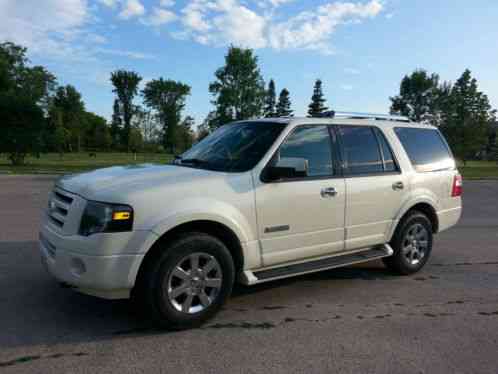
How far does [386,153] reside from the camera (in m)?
4.99

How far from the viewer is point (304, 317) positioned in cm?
386

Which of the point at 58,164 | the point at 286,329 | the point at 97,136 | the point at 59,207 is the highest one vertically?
the point at 97,136

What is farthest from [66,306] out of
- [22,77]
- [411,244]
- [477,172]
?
[22,77]

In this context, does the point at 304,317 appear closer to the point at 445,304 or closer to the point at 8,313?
the point at 445,304

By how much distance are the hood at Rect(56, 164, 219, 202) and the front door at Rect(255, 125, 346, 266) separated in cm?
66

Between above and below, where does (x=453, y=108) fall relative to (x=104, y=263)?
above

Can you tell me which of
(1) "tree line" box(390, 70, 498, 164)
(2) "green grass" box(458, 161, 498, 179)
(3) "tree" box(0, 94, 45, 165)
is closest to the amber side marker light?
(2) "green grass" box(458, 161, 498, 179)

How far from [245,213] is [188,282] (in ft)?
2.61

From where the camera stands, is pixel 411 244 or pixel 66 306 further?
pixel 411 244

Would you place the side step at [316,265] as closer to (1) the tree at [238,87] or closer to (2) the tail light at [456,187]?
(2) the tail light at [456,187]

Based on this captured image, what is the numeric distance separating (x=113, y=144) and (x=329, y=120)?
316ft

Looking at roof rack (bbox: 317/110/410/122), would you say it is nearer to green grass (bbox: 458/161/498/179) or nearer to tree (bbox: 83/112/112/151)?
green grass (bbox: 458/161/498/179)

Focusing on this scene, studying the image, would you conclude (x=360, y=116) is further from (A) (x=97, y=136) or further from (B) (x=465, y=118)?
(A) (x=97, y=136)

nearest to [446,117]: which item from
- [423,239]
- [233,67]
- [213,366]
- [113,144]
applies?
[233,67]
